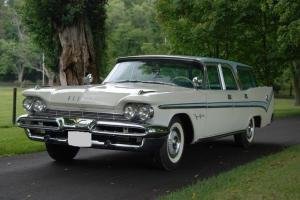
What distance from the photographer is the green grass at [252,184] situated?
6.52 meters

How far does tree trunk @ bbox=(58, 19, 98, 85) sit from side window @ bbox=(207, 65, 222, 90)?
5.59m

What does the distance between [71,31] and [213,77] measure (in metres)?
6.03

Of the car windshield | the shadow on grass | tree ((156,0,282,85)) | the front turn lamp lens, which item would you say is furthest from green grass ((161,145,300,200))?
tree ((156,0,282,85))

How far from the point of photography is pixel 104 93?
8094 millimetres

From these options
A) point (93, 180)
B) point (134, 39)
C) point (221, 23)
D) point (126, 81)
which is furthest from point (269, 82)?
point (134, 39)

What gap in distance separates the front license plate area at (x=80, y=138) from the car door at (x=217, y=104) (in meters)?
2.26

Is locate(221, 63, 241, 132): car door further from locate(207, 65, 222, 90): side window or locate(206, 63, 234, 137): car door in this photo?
locate(207, 65, 222, 90): side window

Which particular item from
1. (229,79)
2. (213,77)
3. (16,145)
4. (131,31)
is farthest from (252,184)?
(131,31)

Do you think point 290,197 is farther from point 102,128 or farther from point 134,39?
point 134,39

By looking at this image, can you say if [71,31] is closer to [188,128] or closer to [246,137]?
[246,137]

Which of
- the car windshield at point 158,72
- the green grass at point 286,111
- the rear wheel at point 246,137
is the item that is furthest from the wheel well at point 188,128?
the green grass at point 286,111

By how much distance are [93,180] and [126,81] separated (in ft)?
7.42

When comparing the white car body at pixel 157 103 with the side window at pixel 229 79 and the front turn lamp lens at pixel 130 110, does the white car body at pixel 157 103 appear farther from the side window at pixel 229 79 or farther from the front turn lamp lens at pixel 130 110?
the side window at pixel 229 79

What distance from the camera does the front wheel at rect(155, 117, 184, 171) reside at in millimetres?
8289
